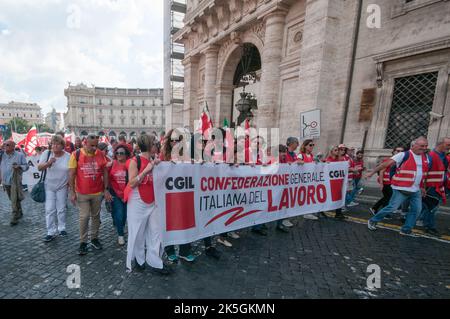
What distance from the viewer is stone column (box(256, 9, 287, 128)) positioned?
11047 mm

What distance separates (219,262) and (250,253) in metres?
0.57

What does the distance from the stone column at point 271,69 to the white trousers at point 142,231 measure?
966cm

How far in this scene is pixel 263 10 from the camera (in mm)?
11523

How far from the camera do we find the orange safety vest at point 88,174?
3.28 meters

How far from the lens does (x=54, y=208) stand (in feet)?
12.4

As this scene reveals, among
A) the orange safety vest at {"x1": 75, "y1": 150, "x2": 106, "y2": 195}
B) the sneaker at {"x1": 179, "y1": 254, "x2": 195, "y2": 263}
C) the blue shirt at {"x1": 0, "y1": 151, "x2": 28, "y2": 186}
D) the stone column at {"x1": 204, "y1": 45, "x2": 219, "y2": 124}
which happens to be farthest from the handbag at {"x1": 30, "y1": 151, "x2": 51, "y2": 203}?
the stone column at {"x1": 204, "y1": 45, "x2": 219, "y2": 124}

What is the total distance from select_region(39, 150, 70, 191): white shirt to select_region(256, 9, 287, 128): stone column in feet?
31.3

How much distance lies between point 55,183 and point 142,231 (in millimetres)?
2079

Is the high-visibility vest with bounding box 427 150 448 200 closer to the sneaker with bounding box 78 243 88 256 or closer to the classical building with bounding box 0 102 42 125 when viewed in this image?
the sneaker with bounding box 78 243 88 256

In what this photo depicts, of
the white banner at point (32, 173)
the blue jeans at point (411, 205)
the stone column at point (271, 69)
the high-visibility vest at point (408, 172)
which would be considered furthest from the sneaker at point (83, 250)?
the stone column at point (271, 69)

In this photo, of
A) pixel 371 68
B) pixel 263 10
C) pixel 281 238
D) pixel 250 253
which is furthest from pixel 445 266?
pixel 263 10

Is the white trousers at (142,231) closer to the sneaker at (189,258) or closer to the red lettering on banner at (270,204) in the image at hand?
the sneaker at (189,258)
